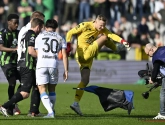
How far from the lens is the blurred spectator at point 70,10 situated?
2859cm

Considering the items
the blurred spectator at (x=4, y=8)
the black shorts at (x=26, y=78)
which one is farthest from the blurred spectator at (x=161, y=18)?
the black shorts at (x=26, y=78)

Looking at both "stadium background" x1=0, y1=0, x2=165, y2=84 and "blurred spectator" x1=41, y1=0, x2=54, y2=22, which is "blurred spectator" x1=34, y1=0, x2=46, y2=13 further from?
"blurred spectator" x1=41, y1=0, x2=54, y2=22

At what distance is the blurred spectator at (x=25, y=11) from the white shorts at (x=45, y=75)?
15.0 meters

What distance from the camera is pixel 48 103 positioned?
41.2 ft

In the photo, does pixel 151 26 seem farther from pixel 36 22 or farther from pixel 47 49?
pixel 47 49

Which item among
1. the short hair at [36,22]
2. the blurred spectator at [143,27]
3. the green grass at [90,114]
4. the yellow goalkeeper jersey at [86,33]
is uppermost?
the blurred spectator at [143,27]

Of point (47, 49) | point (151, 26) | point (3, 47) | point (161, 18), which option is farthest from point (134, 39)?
point (47, 49)

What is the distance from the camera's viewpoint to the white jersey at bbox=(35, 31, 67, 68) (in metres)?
12.6

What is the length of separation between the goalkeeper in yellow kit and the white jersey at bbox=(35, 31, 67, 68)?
1533 millimetres

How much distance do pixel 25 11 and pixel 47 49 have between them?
1528 cm

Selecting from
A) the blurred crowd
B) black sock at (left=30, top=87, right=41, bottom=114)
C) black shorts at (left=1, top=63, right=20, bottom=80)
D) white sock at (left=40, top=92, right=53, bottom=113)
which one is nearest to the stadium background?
the blurred crowd

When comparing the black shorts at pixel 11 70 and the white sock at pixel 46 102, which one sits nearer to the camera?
the white sock at pixel 46 102

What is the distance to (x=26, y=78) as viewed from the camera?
13133 millimetres

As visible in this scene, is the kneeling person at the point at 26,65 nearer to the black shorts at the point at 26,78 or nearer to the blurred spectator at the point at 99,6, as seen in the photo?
the black shorts at the point at 26,78
